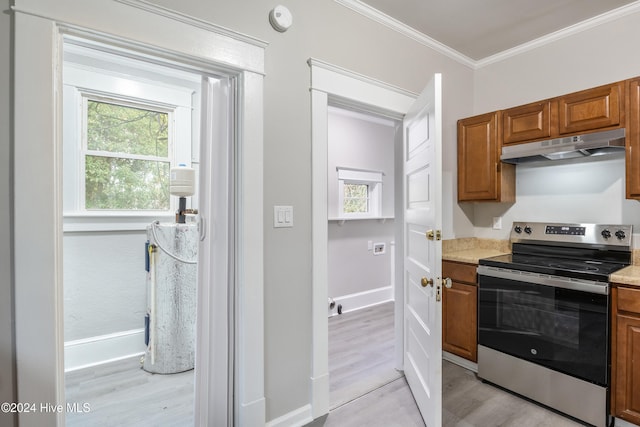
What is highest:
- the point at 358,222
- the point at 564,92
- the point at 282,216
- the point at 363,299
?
the point at 564,92

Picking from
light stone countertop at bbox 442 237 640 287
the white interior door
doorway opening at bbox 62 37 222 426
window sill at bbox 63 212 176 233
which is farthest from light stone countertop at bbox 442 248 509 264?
window sill at bbox 63 212 176 233

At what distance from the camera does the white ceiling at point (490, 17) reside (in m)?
2.17

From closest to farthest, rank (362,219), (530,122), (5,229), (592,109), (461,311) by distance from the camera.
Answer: (5,229) < (592,109) < (530,122) < (461,311) < (362,219)

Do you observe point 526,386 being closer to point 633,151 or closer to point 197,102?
point 633,151

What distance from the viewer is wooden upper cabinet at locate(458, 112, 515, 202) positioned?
8.63 feet

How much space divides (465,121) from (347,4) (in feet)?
4.78

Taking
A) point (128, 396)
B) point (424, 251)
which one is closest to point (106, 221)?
point (128, 396)

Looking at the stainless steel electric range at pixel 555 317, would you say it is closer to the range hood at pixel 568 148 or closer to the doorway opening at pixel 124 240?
the range hood at pixel 568 148

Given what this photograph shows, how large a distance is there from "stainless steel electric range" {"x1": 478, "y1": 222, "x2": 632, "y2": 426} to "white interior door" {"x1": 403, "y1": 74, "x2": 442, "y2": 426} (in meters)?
0.58

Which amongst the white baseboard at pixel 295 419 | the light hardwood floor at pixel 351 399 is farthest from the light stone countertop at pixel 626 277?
the white baseboard at pixel 295 419

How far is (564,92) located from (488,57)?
0.75 metres

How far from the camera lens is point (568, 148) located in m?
2.19

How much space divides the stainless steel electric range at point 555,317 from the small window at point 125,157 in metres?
2.95

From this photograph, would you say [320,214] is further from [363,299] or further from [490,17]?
[363,299]
